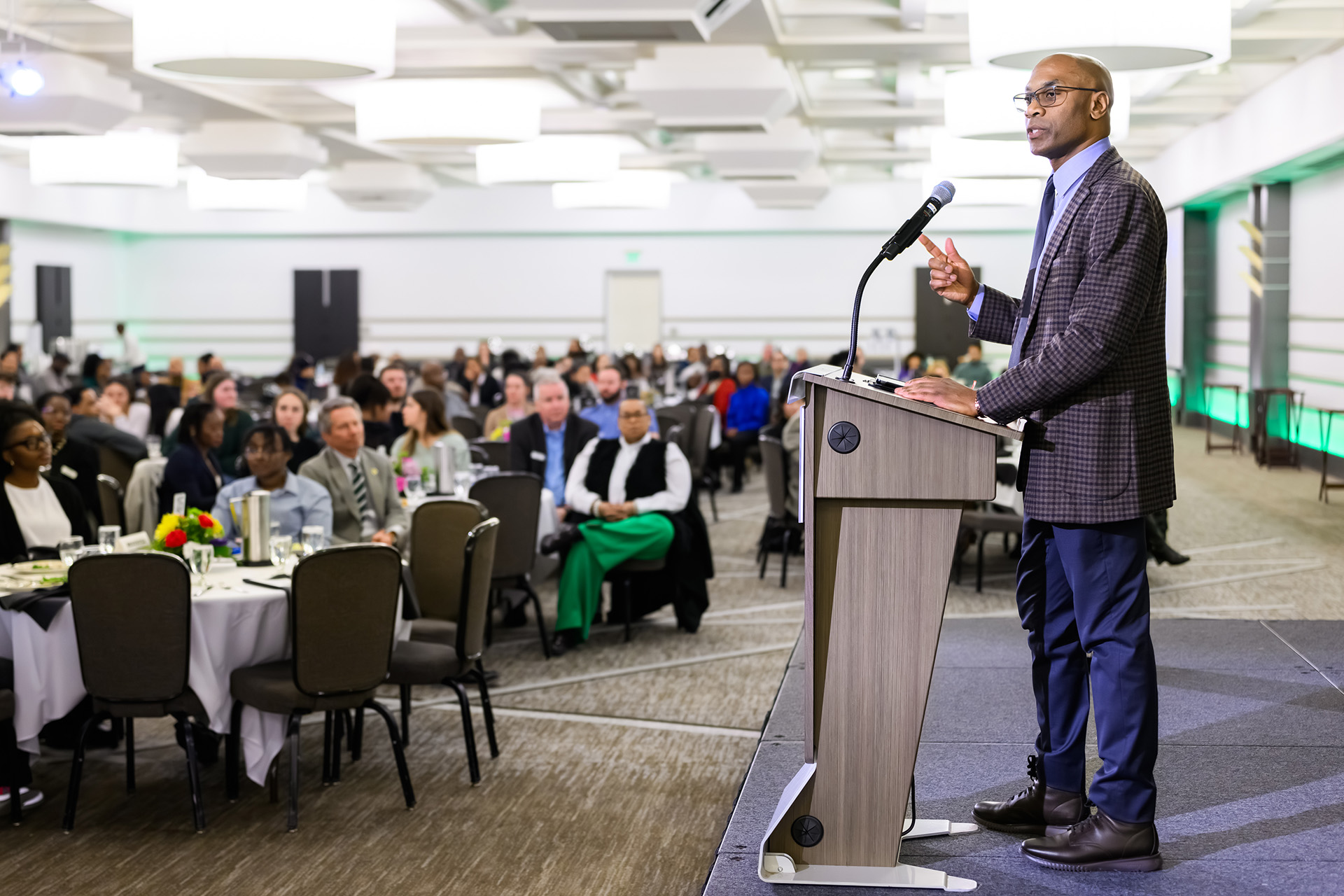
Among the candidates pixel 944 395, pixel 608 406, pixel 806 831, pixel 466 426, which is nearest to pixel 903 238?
pixel 944 395

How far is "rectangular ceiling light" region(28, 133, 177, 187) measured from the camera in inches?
461

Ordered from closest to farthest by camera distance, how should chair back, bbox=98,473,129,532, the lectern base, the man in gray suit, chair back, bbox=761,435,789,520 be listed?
1. the lectern base
2. the man in gray suit
3. chair back, bbox=98,473,129,532
4. chair back, bbox=761,435,789,520

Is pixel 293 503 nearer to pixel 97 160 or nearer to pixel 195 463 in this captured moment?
pixel 195 463

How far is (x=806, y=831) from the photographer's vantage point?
283 centimetres

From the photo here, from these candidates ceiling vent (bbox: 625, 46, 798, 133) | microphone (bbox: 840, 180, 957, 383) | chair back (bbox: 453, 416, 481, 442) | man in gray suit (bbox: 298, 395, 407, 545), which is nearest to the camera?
microphone (bbox: 840, 180, 957, 383)

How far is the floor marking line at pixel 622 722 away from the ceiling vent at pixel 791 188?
1251cm

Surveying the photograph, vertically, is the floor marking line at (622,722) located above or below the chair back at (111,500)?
below

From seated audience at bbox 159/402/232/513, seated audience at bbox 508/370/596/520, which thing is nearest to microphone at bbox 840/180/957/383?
seated audience at bbox 159/402/232/513

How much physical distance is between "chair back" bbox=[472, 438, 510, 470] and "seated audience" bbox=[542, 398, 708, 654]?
1.52 m

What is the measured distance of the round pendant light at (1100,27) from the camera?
581 centimetres

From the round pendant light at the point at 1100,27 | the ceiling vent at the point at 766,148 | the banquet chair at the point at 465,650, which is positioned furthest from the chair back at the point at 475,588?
the ceiling vent at the point at 766,148

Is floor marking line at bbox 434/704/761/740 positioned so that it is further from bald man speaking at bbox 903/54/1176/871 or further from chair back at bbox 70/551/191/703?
bald man speaking at bbox 903/54/1176/871

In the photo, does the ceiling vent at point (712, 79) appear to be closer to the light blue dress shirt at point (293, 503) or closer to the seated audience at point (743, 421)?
the seated audience at point (743, 421)

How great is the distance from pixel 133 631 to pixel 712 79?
7052 mm
